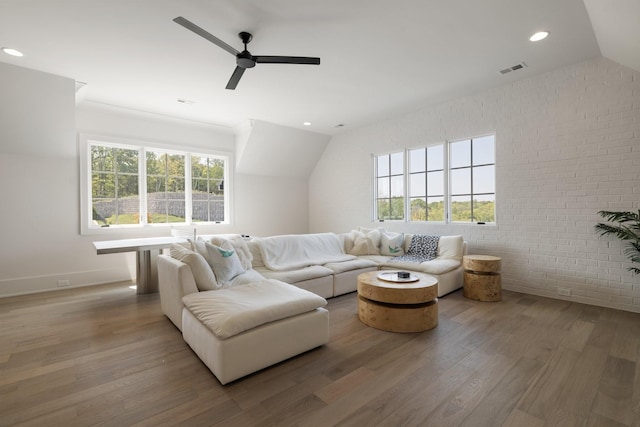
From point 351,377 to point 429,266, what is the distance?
2301 millimetres

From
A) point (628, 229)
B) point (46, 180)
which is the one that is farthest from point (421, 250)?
point (46, 180)

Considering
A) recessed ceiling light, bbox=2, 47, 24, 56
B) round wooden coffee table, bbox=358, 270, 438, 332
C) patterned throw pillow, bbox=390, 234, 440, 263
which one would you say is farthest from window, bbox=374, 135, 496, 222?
recessed ceiling light, bbox=2, 47, 24, 56

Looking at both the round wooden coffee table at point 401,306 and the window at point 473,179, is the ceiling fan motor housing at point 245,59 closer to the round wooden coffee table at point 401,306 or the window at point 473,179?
the round wooden coffee table at point 401,306

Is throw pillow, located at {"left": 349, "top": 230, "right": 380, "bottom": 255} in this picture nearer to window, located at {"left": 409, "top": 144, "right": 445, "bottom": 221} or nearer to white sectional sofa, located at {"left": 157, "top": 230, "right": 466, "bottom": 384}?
white sectional sofa, located at {"left": 157, "top": 230, "right": 466, "bottom": 384}

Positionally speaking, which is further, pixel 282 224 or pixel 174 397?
pixel 282 224

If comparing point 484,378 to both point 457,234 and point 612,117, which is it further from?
point 612,117

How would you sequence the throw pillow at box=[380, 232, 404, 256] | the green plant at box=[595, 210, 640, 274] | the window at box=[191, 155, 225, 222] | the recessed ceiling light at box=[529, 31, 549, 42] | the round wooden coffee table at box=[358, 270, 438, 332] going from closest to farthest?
the round wooden coffee table at box=[358, 270, 438, 332], the recessed ceiling light at box=[529, 31, 549, 42], the green plant at box=[595, 210, 640, 274], the throw pillow at box=[380, 232, 404, 256], the window at box=[191, 155, 225, 222]

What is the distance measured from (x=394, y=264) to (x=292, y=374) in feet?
8.36

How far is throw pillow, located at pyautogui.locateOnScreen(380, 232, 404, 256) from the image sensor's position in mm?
4777

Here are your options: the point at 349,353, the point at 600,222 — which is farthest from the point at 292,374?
the point at 600,222

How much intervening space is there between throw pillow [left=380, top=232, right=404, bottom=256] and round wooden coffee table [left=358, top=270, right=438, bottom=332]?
1814mm

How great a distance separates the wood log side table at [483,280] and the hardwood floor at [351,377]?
22.5 inches

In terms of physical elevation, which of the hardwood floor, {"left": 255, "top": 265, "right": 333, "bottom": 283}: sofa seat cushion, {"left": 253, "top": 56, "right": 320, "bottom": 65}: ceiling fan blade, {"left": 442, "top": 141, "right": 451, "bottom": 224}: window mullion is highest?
{"left": 253, "top": 56, "right": 320, "bottom": 65}: ceiling fan blade

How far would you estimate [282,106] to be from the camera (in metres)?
4.84
